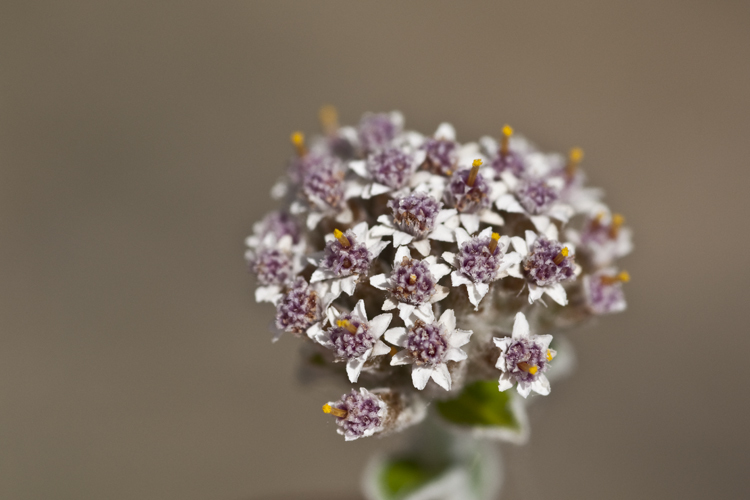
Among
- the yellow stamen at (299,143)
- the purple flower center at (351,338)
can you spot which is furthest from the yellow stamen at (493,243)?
the yellow stamen at (299,143)

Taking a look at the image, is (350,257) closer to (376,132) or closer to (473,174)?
(473,174)

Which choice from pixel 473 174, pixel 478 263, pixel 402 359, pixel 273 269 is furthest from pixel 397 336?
pixel 473 174

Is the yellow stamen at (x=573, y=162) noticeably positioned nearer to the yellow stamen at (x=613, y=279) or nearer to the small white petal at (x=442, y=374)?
the yellow stamen at (x=613, y=279)

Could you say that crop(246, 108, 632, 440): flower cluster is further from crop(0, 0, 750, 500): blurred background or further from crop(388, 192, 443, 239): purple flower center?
crop(0, 0, 750, 500): blurred background

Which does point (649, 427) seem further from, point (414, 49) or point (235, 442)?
point (414, 49)

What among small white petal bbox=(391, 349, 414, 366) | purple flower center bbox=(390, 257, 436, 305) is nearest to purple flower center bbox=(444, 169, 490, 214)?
purple flower center bbox=(390, 257, 436, 305)

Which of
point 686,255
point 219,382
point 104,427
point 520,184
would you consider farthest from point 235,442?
point 686,255
